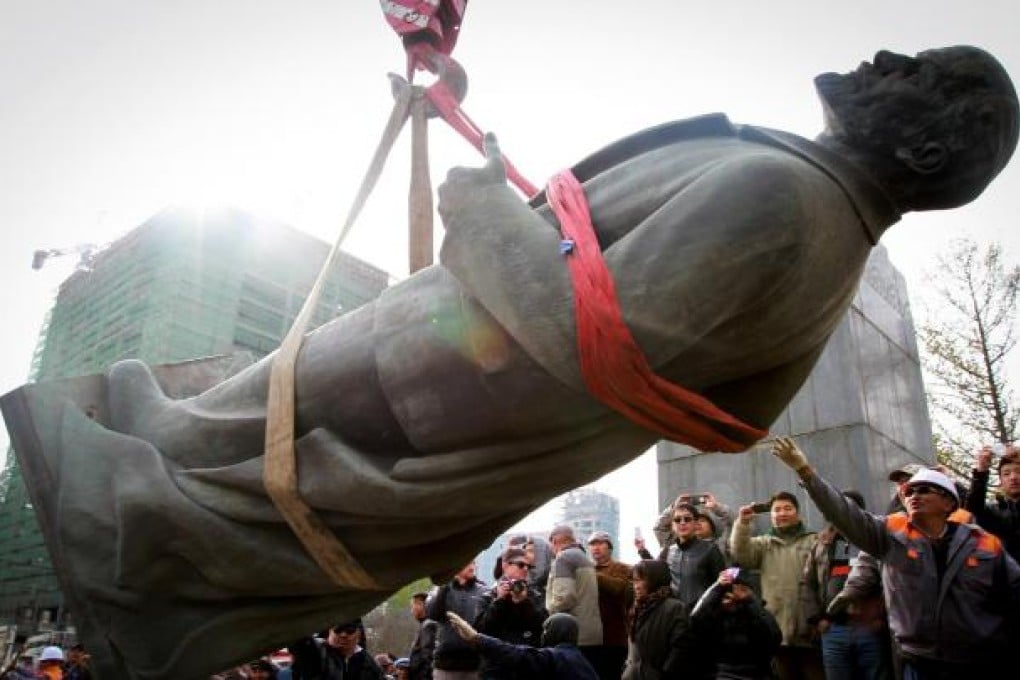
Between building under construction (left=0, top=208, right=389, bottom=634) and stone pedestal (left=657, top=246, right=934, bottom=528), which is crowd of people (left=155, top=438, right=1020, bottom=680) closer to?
stone pedestal (left=657, top=246, right=934, bottom=528)

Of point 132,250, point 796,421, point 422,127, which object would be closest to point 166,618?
point 422,127

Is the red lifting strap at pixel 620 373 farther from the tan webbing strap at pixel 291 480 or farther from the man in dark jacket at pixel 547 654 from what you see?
the man in dark jacket at pixel 547 654

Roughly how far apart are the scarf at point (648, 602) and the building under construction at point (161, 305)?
25.6 m

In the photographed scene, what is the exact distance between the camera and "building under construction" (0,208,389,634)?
34.0 metres

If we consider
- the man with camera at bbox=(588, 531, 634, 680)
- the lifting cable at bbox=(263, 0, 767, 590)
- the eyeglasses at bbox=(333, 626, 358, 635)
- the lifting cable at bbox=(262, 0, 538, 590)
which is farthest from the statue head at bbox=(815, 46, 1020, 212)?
the eyeglasses at bbox=(333, 626, 358, 635)

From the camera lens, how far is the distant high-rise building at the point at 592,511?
113500 mm

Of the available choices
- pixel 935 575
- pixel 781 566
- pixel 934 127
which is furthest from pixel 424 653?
pixel 934 127

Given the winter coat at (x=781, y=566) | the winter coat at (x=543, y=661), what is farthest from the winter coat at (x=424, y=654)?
the winter coat at (x=781, y=566)

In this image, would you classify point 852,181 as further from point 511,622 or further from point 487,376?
point 511,622

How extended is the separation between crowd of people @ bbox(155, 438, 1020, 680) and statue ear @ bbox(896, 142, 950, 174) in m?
2.86

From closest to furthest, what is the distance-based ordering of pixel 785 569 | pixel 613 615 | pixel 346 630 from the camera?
pixel 785 569 → pixel 613 615 → pixel 346 630

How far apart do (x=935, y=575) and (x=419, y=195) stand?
343cm

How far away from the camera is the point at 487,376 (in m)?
1.65

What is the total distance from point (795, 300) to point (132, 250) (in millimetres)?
42166
